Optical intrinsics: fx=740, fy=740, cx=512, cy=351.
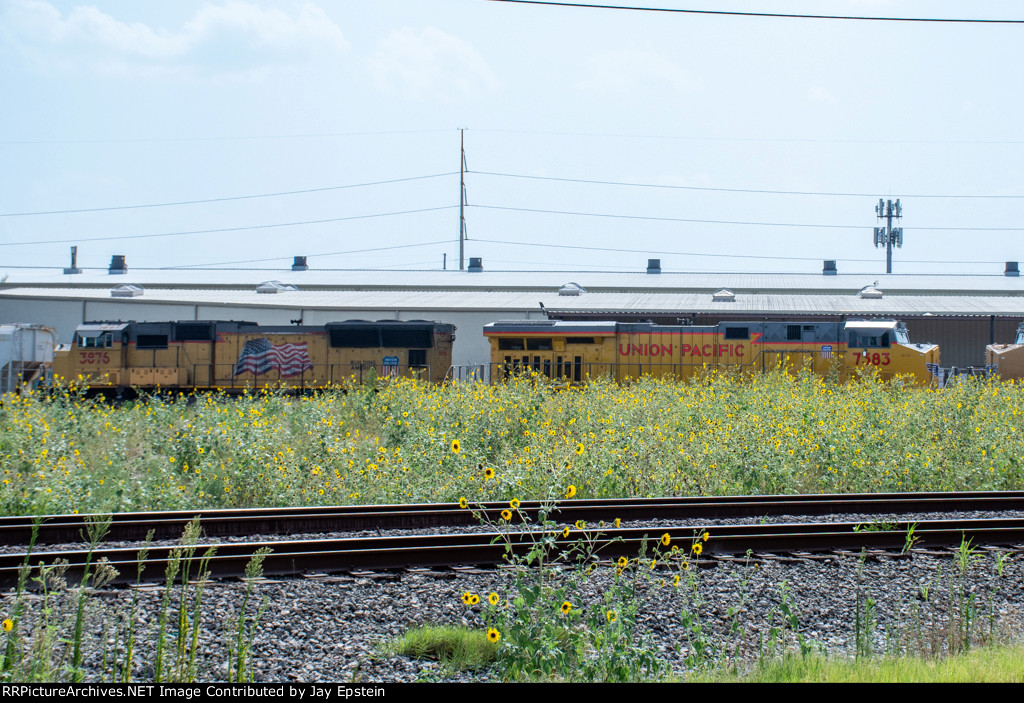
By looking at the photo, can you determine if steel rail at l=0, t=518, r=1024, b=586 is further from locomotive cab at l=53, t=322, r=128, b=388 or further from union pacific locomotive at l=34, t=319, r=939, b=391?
locomotive cab at l=53, t=322, r=128, b=388

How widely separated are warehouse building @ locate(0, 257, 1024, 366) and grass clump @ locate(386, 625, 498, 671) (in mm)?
28300

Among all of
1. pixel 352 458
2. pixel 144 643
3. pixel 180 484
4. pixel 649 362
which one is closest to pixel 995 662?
pixel 144 643

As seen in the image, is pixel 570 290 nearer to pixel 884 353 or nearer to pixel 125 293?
pixel 884 353

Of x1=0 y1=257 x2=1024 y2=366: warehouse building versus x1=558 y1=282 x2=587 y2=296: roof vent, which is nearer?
x1=0 y1=257 x2=1024 y2=366: warehouse building

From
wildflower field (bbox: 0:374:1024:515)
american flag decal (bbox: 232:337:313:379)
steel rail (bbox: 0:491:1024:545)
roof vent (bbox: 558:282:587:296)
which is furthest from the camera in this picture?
roof vent (bbox: 558:282:587:296)

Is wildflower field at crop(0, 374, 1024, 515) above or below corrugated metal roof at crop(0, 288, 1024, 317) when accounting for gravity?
below

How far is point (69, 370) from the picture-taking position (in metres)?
25.7

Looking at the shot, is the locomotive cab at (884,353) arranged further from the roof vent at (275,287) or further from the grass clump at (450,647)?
the roof vent at (275,287)

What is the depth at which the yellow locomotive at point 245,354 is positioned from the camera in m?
25.5

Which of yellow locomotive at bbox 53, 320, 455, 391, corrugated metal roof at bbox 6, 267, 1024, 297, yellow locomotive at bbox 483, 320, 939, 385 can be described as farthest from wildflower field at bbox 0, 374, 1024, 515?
corrugated metal roof at bbox 6, 267, 1024, 297

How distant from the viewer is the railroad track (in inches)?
265

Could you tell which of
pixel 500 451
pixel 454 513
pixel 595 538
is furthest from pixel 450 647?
pixel 500 451

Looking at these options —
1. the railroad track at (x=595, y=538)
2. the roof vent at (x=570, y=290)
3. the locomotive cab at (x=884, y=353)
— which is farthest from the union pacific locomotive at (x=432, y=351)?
the roof vent at (x=570, y=290)

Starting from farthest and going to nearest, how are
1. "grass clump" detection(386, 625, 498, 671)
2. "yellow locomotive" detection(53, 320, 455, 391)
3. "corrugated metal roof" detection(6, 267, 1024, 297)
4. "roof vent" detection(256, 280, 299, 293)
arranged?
"corrugated metal roof" detection(6, 267, 1024, 297) < "roof vent" detection(256, 280, 299, 293) < "yellow locomotive" detection(53, 320, 455, 391) < "grass clump" detection(386, 625, 498, 671)
